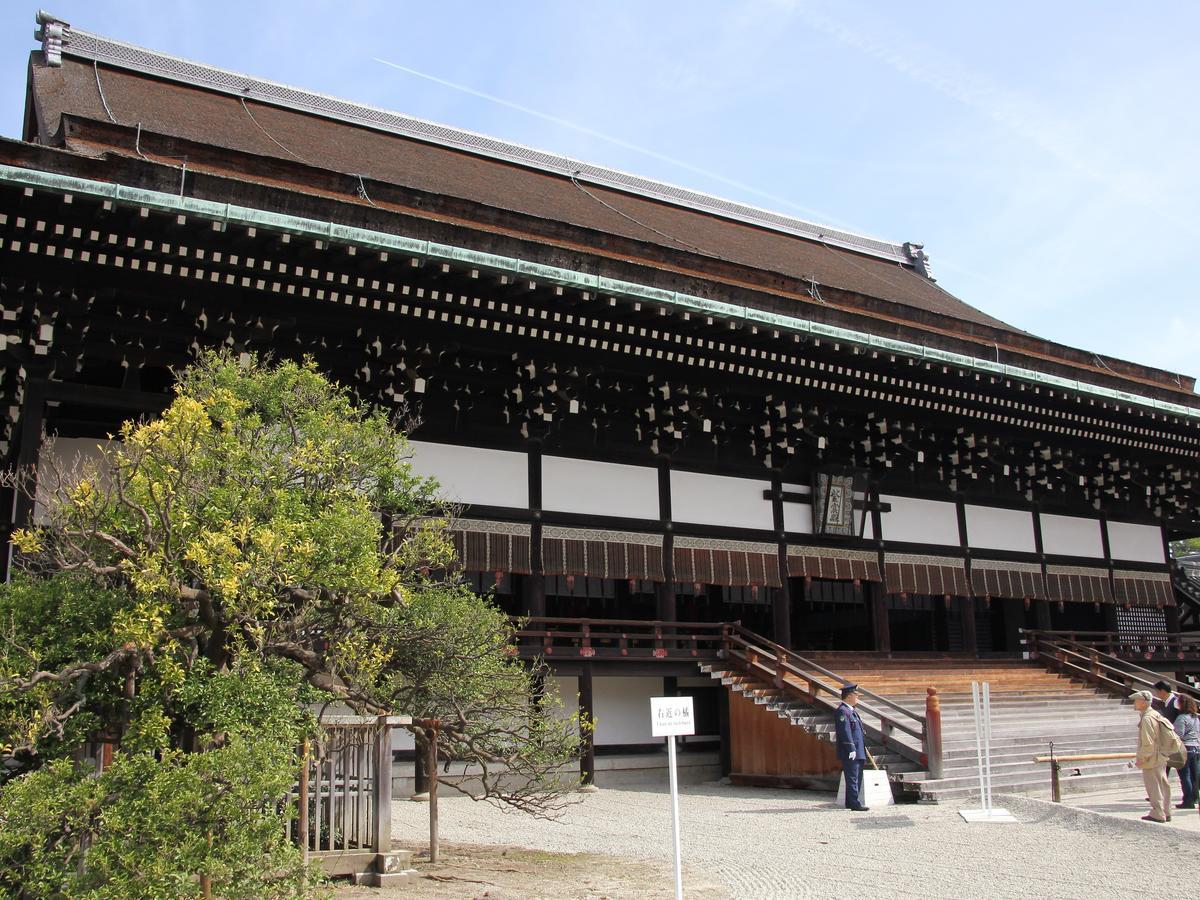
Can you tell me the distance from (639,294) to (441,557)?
20.8 feet

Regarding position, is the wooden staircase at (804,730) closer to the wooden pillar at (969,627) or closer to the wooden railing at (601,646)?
the wooden railing at (601,646)

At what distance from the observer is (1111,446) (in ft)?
66.7

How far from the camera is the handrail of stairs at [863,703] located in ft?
41.1

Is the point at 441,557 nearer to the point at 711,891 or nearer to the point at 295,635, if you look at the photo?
the point at 295,635

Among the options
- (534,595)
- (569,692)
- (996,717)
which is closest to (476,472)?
(534,595)

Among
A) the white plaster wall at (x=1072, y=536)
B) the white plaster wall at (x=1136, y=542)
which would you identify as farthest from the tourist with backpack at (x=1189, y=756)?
the white plaster wall at (x=1136, y=542)

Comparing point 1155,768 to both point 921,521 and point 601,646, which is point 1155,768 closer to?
point 601,646

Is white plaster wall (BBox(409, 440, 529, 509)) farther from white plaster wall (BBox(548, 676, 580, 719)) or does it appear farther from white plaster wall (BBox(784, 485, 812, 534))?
white plaster wall (BBox(784, 485, 812, 534))

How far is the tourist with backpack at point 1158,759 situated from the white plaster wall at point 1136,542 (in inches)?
469

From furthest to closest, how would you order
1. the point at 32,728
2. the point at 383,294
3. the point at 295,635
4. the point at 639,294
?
the point at 639,294
the point at 383,294
the point at 295,635
the point at 32,728

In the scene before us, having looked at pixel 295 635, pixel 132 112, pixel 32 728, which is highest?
pixel 132 112

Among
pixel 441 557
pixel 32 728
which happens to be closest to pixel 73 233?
pixel 441 557

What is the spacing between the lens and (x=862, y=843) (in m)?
9.77

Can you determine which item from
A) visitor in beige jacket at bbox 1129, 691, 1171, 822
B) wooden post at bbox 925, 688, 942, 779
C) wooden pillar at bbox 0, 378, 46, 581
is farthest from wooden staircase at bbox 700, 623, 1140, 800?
wooden pillar at bbox 0, 378, 46, 581
